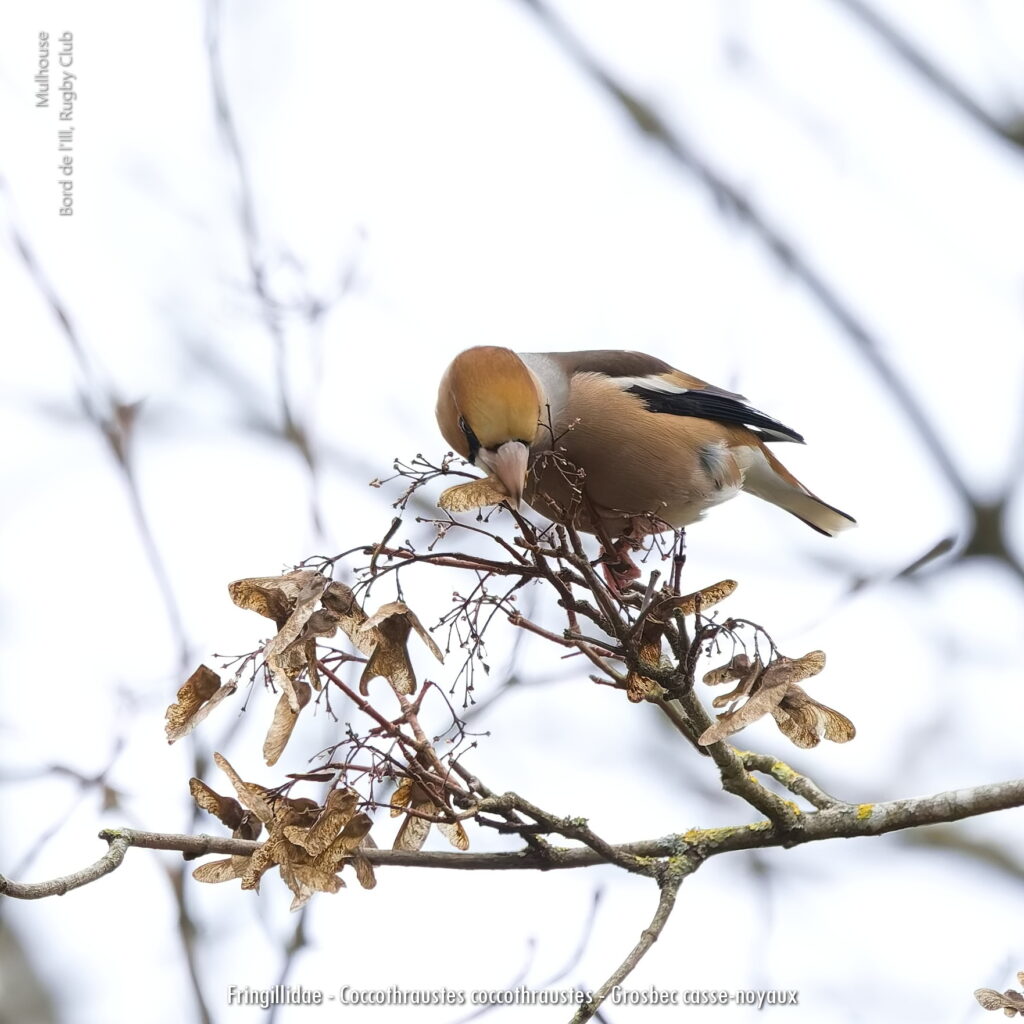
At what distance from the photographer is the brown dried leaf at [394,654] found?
7.91 ft

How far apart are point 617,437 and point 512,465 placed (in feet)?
3.29

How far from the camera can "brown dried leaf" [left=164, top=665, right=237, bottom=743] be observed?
2377 millimetres

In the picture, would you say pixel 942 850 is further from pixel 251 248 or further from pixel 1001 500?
pixel 251 248

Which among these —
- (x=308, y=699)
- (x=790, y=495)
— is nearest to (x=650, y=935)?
(x=308, y=699)

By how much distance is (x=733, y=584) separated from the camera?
7.76 feet

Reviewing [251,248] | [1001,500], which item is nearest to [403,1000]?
[1001,500]

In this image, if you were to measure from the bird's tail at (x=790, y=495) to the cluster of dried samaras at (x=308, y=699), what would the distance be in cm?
264

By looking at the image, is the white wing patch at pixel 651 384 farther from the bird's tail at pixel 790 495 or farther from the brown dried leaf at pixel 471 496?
the brown dried leaf at pixel 471 496

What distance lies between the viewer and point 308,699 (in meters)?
2.35

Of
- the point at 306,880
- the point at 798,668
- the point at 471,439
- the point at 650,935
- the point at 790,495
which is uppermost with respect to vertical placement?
the point at 790,495

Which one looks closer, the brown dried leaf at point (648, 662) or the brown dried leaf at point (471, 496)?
the brown dried leaf at point (648, 662)

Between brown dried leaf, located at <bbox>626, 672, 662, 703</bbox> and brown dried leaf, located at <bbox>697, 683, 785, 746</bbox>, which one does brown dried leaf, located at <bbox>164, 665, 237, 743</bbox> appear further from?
brown dried leaf, located at <bbox>697, 683, 785, 746</bbox>

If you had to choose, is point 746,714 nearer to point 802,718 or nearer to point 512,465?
point 802,718

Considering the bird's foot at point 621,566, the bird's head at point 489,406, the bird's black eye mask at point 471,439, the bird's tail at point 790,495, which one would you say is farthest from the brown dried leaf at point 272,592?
the bird's tail at point 790,495
